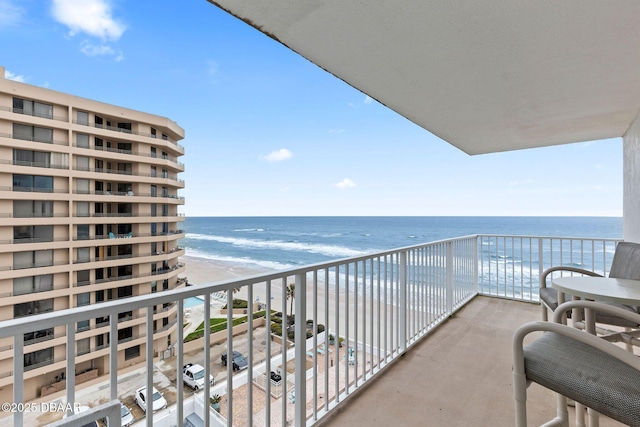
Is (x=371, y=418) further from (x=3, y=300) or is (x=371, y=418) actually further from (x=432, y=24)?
(x=3, y=300)

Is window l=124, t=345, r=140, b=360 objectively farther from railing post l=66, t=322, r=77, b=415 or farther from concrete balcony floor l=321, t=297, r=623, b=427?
concrete balcony floor l=321, t=297, r=623, b=427

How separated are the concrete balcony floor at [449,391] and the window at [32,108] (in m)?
5.57

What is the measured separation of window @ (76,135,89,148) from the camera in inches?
175

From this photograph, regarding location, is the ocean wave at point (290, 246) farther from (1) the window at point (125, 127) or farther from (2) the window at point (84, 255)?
(2) the window at point (84, 255)

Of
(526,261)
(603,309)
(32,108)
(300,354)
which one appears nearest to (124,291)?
(32,108)

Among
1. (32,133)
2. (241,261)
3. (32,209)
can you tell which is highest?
(32,133)

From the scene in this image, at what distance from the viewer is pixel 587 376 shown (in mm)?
943

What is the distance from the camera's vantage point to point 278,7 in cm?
121

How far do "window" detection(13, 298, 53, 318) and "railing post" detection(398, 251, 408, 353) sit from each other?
13.8 feet

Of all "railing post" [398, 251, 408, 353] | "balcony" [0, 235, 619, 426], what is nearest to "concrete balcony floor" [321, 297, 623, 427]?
"balcony" [0, 235, 619, 426]

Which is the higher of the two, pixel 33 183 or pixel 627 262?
pixel 33 183

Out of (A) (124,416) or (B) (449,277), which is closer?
(A) (124,416)

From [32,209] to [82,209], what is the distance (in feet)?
2.26

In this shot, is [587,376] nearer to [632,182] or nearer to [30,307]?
[632,182]
